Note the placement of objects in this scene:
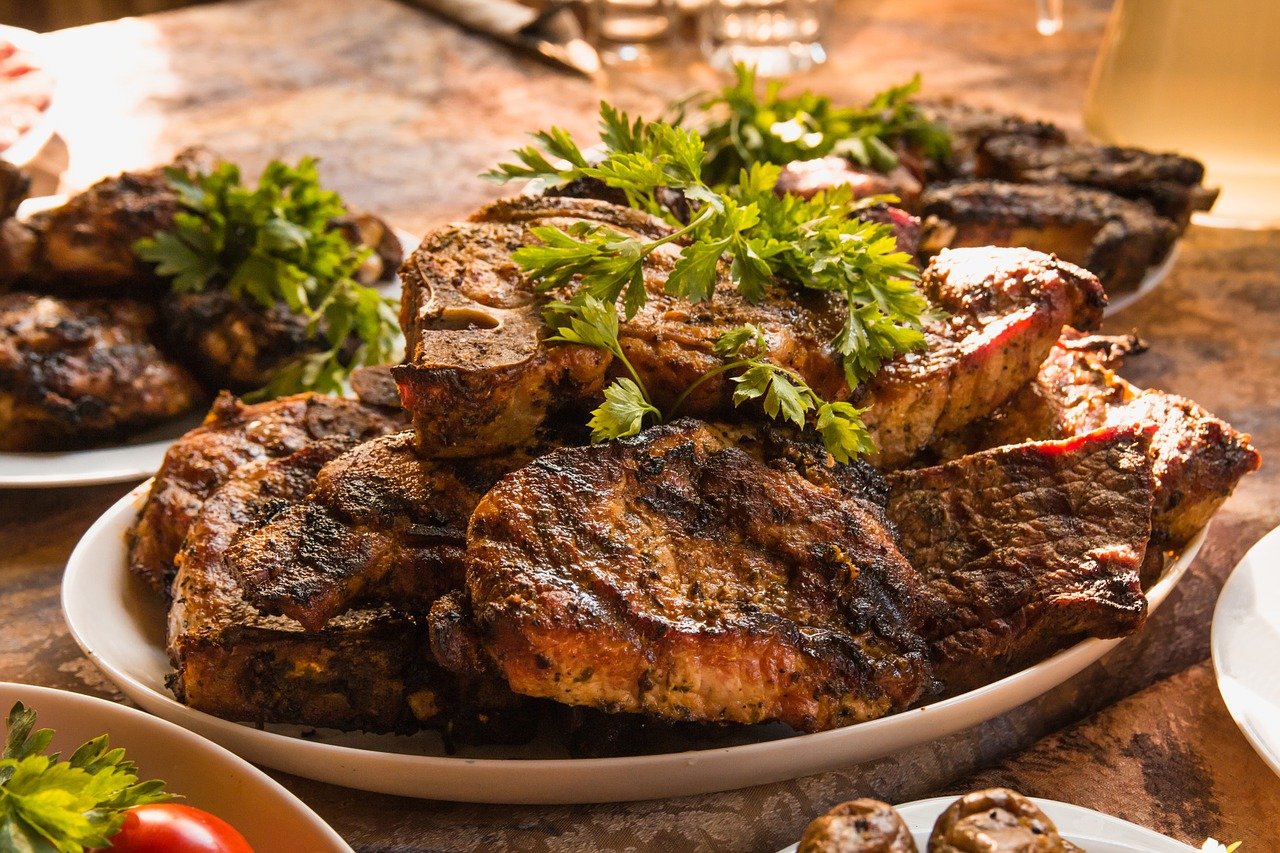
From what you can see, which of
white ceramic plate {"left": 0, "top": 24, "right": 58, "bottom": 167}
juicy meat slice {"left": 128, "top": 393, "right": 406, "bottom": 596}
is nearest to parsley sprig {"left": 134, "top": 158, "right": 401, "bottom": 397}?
juicy meat slice {"left": 128, "top": 393, "right": 406, "bottom": 596}

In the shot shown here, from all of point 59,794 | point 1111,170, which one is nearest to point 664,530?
point 59,794

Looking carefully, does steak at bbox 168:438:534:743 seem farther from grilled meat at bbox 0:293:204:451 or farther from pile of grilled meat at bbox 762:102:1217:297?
pile of grilled meat at bbox 762:102:1217:297

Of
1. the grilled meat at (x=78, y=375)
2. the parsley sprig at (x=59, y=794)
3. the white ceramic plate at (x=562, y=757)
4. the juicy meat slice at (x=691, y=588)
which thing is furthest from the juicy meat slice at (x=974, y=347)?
the grilled meat at (x=78, y=375)

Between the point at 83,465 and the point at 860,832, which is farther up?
the point at 860,832

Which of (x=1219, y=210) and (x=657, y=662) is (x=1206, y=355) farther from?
(x=657, y=662)

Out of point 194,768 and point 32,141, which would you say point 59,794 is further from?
point 32,141

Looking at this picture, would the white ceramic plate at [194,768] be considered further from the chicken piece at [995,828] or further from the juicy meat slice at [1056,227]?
the juicy meat slice at [1056,227]

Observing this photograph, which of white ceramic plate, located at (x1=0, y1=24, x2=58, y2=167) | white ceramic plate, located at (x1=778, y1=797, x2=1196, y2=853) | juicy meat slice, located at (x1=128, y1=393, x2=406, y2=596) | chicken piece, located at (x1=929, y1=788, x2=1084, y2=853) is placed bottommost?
white ceramic plate, located at (x1=0, y1=24, x2=58, y2=167)
